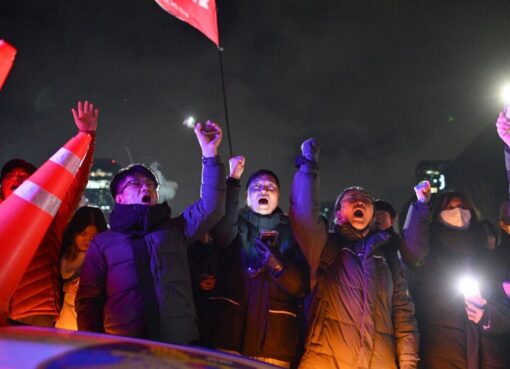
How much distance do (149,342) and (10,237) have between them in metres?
0.62

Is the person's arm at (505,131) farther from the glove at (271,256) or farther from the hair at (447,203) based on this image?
the glove at (271,256)

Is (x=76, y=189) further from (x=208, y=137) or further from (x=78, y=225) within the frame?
(x=208, y=137)

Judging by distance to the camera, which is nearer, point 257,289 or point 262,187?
point 257,289

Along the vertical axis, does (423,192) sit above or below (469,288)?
above

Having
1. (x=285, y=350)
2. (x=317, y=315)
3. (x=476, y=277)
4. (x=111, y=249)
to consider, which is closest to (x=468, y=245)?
(x=476, y=277)

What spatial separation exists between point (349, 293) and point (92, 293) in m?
2.17

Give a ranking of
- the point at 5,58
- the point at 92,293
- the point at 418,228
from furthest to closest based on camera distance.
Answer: the point at 418,228 → the point at 92,293 → the point at 5,58

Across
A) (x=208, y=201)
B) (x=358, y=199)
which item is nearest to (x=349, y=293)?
(x=358, y=199)

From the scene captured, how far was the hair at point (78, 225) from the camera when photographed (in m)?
4.18

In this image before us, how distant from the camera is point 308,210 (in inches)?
155

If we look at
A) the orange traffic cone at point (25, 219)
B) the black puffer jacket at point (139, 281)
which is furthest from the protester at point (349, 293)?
the orange traffic cone at point (25, 219)

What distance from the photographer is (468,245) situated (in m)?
4.51

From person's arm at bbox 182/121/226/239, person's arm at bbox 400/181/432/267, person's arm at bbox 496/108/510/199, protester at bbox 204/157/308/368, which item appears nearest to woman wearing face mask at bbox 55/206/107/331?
person's arm at bbox 182/121/226/239

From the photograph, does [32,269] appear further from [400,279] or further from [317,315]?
[400,279]
